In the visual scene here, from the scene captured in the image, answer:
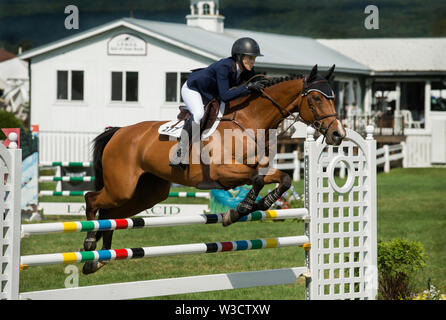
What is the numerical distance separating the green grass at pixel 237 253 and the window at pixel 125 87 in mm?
7737

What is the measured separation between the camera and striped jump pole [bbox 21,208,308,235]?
5133 millimetres

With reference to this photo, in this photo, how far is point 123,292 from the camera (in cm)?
531

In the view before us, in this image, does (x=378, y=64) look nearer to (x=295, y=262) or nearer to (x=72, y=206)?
(x=72, y=206)

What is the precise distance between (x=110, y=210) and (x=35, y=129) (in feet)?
28.8

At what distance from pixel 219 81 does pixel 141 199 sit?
1.33m

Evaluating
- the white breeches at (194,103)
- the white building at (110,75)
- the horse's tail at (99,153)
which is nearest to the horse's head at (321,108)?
the white breeches at (194,103)

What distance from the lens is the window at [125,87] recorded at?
74.8 ft

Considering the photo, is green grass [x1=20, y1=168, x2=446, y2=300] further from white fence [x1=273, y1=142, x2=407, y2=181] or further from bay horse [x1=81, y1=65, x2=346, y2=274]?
white fence [x1=273, y1=142, x2=407, y2=181]

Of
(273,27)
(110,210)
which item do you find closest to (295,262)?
(110,210)

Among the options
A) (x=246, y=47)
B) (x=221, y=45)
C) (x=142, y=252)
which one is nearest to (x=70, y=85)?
(x=221, y=45)

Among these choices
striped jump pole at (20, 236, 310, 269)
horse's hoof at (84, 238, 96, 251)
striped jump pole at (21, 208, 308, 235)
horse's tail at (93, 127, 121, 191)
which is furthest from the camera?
horse's tail at (93, 127, 121, 191)

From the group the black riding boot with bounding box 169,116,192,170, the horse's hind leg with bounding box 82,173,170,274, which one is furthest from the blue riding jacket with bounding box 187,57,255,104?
the horse's hind leg with bounding box 82,173,170,274

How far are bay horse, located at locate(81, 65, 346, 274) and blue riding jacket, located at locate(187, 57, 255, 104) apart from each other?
0.14m

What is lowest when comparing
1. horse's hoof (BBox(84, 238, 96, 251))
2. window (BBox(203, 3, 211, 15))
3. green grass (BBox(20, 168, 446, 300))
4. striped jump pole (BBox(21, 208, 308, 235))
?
green grass (BBox(20, 168, 446, 300))
